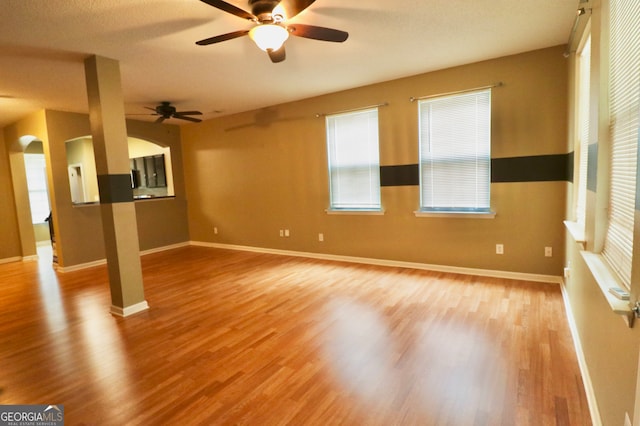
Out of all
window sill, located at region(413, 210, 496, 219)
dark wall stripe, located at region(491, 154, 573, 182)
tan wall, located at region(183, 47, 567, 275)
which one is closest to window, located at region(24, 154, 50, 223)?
tan wall, located at region(183, 47, 567, 275)

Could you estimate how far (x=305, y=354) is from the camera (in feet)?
7.81

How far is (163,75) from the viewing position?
375cm

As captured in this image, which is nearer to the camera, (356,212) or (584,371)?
(584,371)

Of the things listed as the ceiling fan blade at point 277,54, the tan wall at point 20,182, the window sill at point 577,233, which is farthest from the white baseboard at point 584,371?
the tan wall at point 20,182

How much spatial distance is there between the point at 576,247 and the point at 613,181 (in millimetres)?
1163

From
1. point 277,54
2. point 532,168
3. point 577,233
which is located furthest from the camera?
point 532,168

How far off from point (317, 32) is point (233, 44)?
3.52 ft

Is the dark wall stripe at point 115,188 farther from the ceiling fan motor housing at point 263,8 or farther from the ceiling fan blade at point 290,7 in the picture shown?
the ceiling fan blade at point 290,7

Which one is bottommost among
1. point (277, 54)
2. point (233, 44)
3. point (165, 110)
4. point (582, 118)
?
point (582, 118)

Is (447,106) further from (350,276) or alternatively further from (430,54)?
(350,276)

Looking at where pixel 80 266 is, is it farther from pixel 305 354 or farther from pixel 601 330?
pixel 601 330

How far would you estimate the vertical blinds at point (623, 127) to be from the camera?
50.1 inches

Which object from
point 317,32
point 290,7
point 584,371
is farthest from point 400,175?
point 584,371

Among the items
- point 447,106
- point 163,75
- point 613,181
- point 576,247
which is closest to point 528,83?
point 447,106
